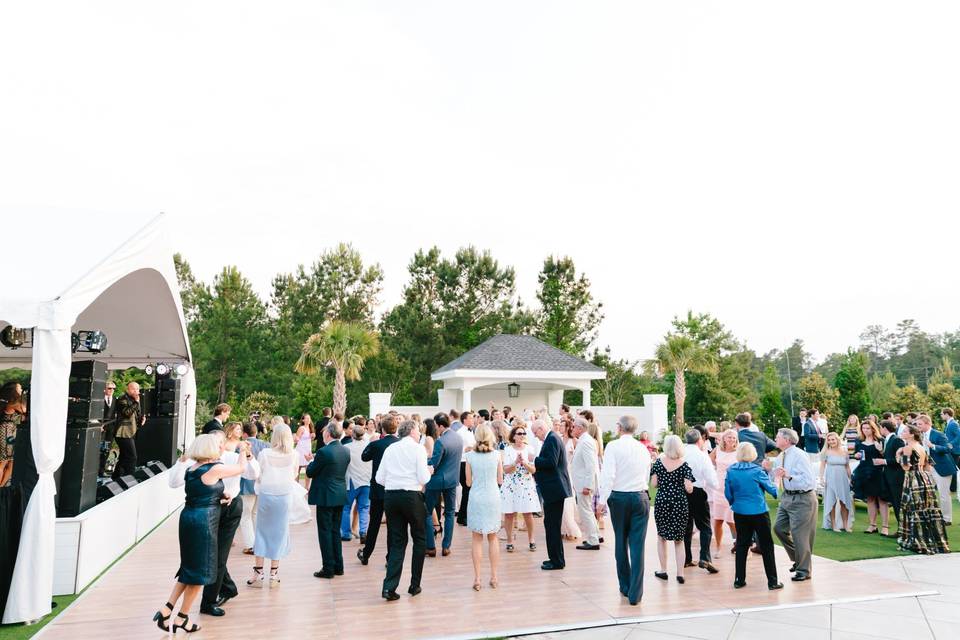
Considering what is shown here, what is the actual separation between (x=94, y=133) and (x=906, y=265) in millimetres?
38629

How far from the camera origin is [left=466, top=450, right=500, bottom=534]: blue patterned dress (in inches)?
252

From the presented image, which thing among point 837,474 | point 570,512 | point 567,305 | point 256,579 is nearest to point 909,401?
point 837,474

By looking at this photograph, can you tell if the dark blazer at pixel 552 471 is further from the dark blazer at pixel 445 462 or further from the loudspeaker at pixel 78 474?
the loudspeaker at pixel 78 474

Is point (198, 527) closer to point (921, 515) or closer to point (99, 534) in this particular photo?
point (99, 534)

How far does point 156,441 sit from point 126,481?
3166mm

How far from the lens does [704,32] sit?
45.1 ft

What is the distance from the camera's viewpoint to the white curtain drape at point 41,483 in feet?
17.8

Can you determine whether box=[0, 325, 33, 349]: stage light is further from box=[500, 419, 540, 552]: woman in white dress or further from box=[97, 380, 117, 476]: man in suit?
box=[500, 419, 540, 552]: woman in white dress

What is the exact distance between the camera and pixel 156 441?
12266mm

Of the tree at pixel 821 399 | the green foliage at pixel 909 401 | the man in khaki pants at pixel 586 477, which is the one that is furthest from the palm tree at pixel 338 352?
the green foliage at pixel 909 401

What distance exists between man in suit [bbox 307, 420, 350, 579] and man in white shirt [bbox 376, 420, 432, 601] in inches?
38.4

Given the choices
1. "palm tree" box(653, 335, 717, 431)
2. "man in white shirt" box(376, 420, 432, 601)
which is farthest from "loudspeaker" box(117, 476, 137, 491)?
"palm tree" box(653, 335, 717, 431)

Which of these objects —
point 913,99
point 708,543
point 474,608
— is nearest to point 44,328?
point 474,608

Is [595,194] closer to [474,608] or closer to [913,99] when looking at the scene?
[913,99]
